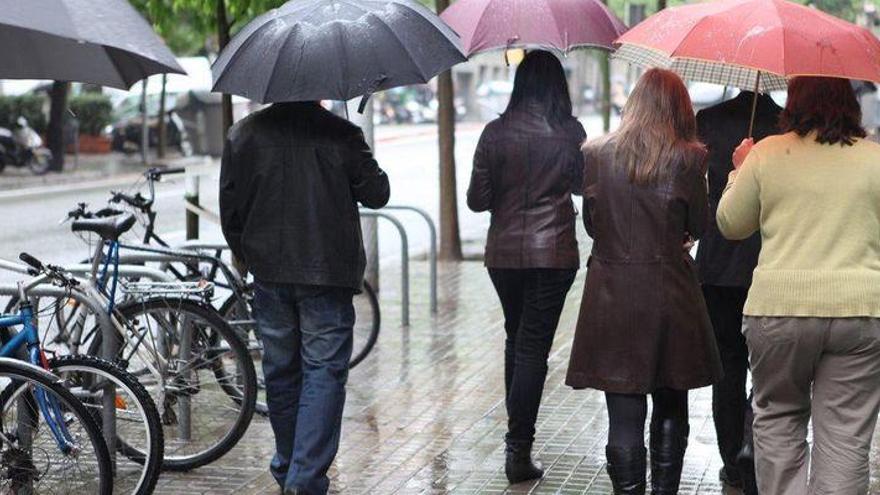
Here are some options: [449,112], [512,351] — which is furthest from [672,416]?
[449,112]

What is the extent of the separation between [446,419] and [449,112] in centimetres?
737

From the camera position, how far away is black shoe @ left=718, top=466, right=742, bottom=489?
650cm

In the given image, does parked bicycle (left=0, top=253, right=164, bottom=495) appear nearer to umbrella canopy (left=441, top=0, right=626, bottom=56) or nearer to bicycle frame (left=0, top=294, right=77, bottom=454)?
bicycle frame (left=0, top=294, right=77, bottom=454)

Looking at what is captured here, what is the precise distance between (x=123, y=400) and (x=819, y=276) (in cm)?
284

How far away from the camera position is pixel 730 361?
21.0 ft

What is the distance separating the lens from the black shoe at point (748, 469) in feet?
20.3

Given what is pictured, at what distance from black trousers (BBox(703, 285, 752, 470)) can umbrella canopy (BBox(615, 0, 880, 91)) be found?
119 cm

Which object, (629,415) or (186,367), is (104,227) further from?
(629,415)

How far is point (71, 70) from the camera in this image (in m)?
5.79

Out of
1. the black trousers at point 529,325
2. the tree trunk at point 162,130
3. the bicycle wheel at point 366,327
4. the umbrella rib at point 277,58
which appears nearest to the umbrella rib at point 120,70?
the umbrella rib at point 277,58

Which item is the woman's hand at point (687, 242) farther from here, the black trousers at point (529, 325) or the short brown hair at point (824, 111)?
the black trousers at point (529, 325)

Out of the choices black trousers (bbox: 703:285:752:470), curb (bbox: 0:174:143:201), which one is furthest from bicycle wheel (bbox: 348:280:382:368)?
curb (bbox: 0:174:143:201)

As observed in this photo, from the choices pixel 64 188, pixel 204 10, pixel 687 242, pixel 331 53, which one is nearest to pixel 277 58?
pixel 331 53

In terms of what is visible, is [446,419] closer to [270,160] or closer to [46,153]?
[270,160]
